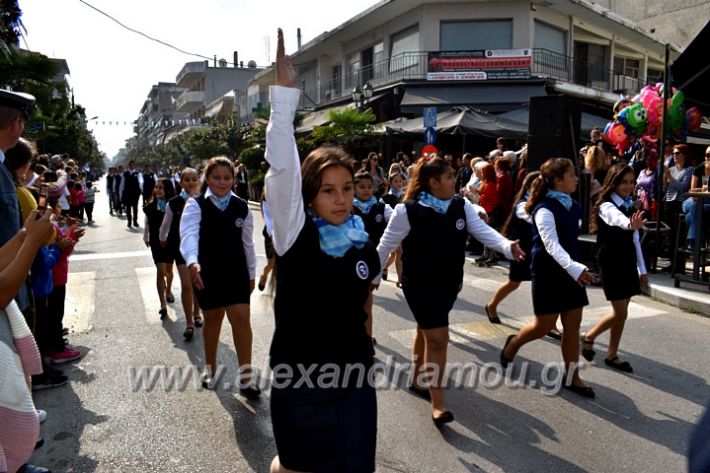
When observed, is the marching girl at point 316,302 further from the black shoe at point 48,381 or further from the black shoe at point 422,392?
the black shoe at point 48,381

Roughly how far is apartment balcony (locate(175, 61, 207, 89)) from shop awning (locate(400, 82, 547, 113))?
176ft

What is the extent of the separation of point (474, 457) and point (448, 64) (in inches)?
835

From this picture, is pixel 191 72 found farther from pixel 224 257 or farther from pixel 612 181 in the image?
pixel 612 181

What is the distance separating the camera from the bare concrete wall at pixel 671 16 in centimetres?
2986

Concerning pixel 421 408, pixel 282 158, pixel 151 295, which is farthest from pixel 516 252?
pixel 151 295

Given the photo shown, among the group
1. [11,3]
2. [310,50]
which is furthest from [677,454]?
[310,50]

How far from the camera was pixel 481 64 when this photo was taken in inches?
893

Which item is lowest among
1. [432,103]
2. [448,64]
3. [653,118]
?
[653,118]

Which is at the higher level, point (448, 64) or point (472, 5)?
point (472, 5)

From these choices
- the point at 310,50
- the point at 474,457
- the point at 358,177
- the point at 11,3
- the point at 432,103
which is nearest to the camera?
the point at 474,457

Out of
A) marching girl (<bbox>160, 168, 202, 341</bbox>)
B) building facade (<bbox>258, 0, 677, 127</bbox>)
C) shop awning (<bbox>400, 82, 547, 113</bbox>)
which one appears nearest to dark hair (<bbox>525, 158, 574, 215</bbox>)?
marching girl (<bbox>160, 168, 202, 341</bbox>)

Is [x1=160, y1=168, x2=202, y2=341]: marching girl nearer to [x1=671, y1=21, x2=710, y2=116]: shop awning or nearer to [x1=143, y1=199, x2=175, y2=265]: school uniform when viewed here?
[x1=143, y1=199, x2=175, y2=265]: school uniform

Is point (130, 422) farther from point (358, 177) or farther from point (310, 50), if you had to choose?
point (310, 50)

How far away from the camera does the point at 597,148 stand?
7484 millimetres
